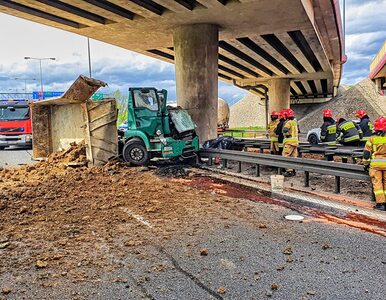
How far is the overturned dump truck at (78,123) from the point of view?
445 inches

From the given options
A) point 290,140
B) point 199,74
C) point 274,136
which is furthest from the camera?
point 199,74

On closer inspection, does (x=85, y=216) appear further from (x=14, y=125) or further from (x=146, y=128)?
(x=14, y=125)

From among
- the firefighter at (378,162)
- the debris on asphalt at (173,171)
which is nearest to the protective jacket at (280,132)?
the debris on asphalt at (173,171)

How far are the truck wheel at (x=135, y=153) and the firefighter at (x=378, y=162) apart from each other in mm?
6496

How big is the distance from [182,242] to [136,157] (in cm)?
673

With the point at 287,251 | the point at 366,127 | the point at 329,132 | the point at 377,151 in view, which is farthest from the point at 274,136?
the point at 287,251

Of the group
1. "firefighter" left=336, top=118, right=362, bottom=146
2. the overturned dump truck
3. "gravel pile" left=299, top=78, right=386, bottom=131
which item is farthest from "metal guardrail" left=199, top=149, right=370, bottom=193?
"gravel pile" left=299, top=78, right=386, bottom=131

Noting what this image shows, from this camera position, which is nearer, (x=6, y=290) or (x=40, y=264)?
(x=6, y=290)

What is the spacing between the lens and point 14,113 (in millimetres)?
19547

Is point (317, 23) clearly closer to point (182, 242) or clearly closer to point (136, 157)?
point (136, 157)

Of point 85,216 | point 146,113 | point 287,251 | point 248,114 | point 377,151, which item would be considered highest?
point 248,114

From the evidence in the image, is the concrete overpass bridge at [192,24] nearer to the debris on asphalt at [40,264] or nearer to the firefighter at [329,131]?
the firefighter at [329,131]

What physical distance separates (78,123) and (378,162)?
9.56 m

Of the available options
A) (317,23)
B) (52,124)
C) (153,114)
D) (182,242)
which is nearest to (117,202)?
(182,242)
